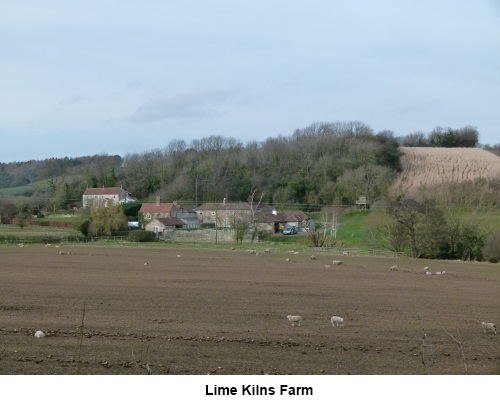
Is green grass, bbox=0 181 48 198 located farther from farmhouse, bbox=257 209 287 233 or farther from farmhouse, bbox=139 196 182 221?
farmhouse, bbox=257 209 287 233

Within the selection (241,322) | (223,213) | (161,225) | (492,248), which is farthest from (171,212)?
(241,322)

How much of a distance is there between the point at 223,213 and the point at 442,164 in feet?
135

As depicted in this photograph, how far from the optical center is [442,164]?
112 metres

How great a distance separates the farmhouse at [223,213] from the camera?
8344cm

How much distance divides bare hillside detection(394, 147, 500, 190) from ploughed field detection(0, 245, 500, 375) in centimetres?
6822

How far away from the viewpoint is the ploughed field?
12984mm

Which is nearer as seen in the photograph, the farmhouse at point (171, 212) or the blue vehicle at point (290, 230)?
the blue vehicle at point (290, 230)

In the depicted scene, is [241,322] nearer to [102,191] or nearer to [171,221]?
[171,221]

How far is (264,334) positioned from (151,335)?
2.64 m

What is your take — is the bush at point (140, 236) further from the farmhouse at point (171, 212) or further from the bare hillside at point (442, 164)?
the bare hillside at point (442, 164)

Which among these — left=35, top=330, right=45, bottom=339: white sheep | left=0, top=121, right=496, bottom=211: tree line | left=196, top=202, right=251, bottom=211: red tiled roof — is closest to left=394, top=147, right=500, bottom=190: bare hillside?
left=0, top=121, right=496, bottom=211: tree line

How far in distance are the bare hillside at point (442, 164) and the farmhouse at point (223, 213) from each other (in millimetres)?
23148

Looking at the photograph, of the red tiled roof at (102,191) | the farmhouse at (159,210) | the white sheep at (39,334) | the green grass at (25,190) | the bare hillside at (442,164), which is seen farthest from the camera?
the green grass at (25,190)

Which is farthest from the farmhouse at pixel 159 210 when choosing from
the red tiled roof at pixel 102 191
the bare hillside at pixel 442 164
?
the bare hillside at pixel 442 164
